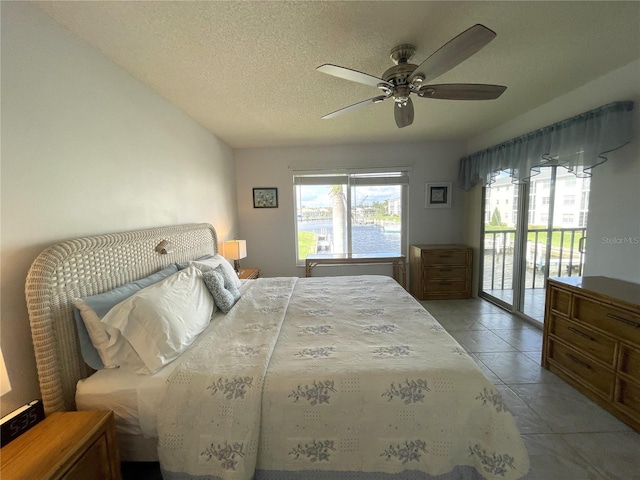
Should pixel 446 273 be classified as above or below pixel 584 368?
above

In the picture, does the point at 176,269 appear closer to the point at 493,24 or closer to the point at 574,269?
the point at 493,24

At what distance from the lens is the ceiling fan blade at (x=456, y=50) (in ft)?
3.48

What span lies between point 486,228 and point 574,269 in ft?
3.81

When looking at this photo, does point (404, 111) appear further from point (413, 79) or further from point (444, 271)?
point (444, 271)

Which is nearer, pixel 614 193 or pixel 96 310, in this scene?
pixel 96 310

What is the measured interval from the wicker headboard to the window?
2790mm

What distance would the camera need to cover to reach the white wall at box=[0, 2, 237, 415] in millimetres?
1064

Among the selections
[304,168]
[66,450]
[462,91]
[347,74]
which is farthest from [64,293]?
[304,168]

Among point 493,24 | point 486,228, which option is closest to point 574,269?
point 486,228

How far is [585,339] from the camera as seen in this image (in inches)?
69.7

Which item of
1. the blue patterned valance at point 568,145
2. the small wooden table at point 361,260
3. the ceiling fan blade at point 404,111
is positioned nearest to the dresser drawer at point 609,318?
the blue patterned valance at point 568,145

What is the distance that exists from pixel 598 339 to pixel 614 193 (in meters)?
1.15

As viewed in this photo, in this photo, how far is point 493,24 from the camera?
1.39 metres

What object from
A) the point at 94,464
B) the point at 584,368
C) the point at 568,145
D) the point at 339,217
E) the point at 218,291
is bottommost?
the point at 584,368
